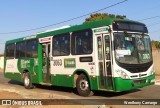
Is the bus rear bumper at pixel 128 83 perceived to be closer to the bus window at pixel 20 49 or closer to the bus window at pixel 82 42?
the bus window at pixel 82 42

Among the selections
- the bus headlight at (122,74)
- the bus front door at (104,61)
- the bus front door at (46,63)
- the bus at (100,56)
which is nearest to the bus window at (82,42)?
the bus at (100,56)

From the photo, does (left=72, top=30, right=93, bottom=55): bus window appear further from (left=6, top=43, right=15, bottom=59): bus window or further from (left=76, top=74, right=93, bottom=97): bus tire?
(left=6, top=43, right=15, bottom=59): bus window

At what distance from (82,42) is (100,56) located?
1316 mm

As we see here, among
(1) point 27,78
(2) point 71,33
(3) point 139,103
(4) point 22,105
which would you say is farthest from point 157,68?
(4) point 22,105

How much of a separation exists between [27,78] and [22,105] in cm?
812

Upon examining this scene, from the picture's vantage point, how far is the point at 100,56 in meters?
13.0

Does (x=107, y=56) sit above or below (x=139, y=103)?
above

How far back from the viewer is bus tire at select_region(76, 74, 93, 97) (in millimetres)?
13797

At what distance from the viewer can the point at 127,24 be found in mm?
13141

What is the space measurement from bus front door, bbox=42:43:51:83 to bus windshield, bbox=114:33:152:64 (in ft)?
17.5

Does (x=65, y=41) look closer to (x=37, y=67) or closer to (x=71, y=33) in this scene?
(x=71, y=33)

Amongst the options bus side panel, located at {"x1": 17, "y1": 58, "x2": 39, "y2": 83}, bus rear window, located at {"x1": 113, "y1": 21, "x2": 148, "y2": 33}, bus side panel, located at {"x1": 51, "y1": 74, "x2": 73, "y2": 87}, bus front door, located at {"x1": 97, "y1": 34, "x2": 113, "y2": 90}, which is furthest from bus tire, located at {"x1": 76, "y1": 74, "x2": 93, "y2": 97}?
bus side panel, located at {"x1": 17, "y1": 58, "x2": 39, "y2": 83}

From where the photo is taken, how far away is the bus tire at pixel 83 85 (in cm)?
1380

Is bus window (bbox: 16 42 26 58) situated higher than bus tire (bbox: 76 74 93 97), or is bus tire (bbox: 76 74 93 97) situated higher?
bus window (bbox: 16 42 26 58)
